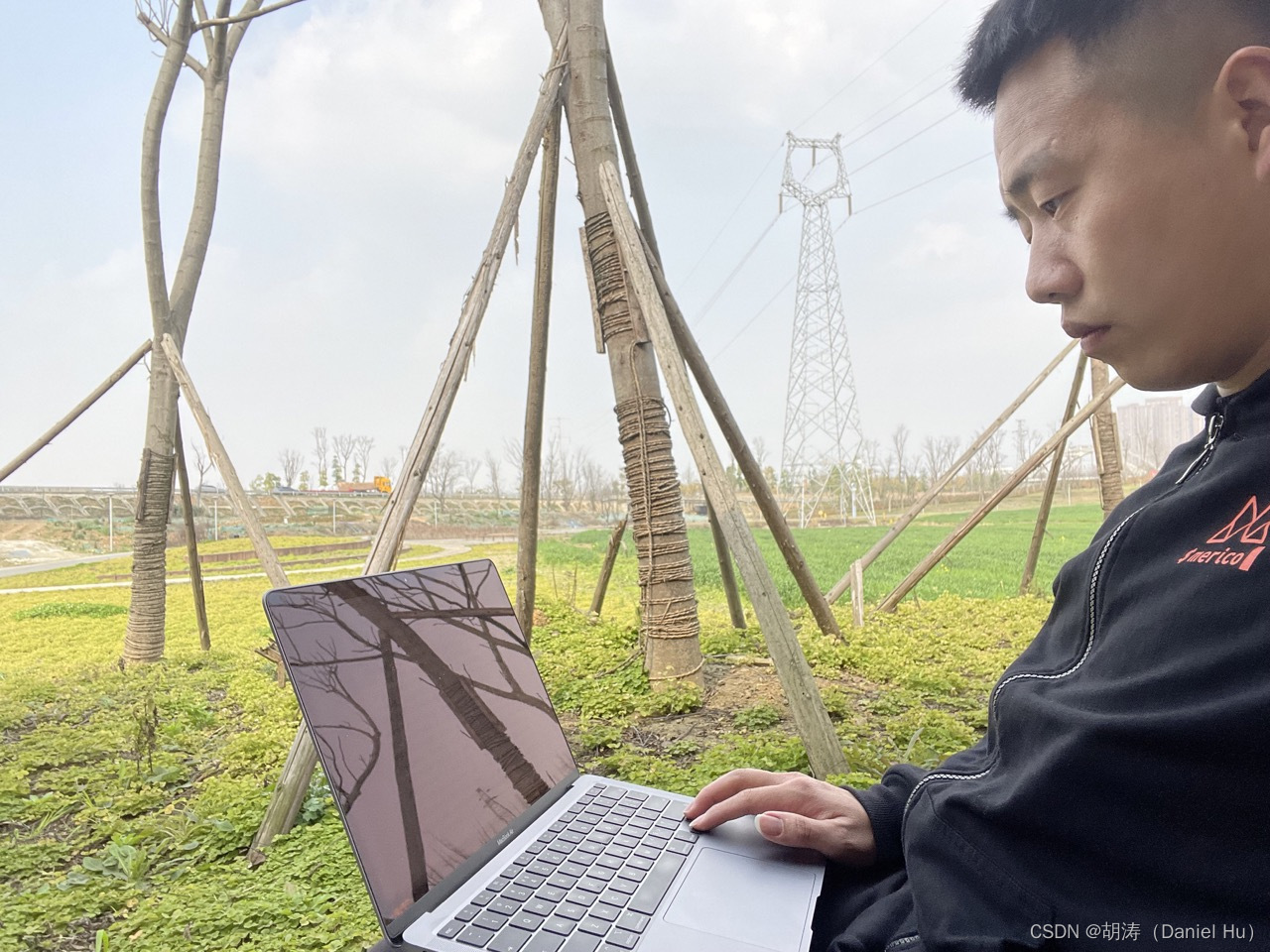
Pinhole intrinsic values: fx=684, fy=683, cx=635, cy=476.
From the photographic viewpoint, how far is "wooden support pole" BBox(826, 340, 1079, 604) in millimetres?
4020

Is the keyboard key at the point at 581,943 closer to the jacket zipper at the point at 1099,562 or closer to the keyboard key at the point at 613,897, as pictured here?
the keyboard key at the point at 613,897

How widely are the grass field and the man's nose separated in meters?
1.48

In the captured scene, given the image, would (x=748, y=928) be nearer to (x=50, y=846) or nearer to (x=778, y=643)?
(x=778, y=643)

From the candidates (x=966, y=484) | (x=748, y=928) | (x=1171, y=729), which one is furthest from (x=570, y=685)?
(x=966, y=484)

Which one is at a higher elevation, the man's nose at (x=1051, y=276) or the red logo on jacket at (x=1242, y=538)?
Result: the man's nose at (x=1051, y=276)

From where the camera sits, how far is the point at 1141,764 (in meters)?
0.53

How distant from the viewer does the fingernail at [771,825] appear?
29.5 inches

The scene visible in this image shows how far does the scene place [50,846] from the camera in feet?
5.88

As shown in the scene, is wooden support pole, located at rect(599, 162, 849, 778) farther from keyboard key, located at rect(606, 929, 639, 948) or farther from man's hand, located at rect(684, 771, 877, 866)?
keyboard key, located at rect(606, 929, 639, 948)

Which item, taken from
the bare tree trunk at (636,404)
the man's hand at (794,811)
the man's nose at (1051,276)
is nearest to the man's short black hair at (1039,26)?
the man's nose at (1051,276)

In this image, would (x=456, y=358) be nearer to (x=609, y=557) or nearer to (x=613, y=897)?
(x=613, y=897)

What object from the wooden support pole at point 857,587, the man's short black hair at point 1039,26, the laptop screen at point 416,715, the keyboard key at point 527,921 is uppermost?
the man's short black hair at point 1039,26

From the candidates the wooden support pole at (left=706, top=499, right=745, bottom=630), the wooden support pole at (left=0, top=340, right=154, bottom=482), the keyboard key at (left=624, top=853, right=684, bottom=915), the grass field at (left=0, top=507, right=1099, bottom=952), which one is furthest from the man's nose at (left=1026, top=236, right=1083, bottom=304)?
the wooden support pole at (left=0, top=340, right=154, bottom=482)

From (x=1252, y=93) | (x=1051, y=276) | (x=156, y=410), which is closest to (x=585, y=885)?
(x=1051, y=276)
